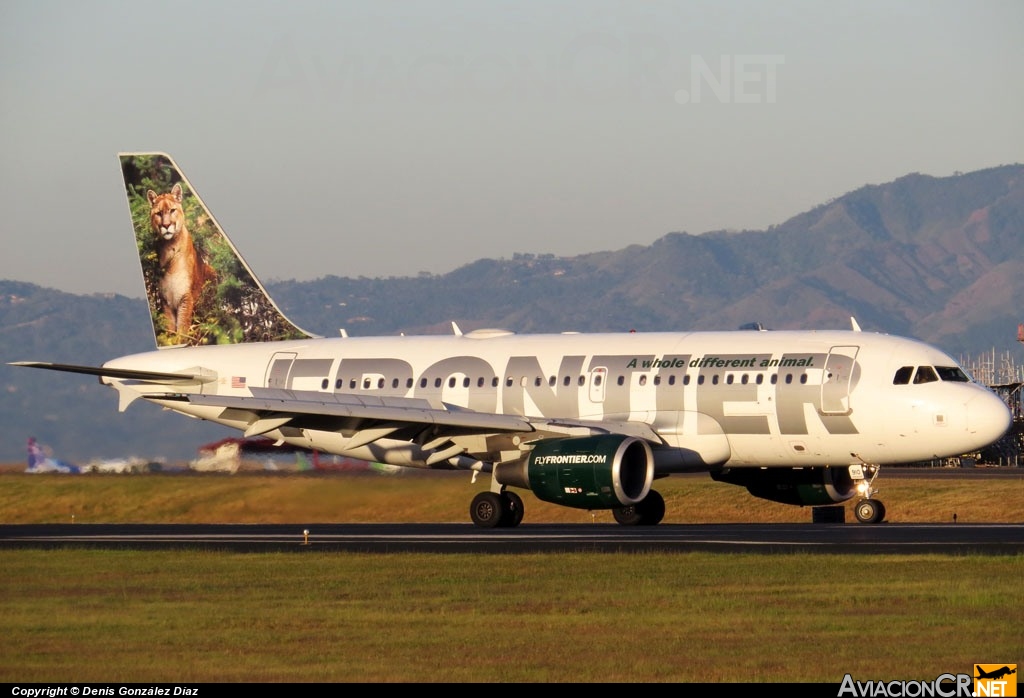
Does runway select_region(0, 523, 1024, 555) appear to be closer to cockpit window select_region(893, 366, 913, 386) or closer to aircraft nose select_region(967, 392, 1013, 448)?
aircraft nose select_region(967, 392, 1013, 448)

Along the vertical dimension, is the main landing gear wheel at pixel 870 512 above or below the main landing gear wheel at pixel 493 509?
below

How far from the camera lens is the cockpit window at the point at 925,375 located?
3734cm

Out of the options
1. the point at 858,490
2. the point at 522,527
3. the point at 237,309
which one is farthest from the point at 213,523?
the point at 858,490

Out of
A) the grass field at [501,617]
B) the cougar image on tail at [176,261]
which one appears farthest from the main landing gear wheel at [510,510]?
the cougar image on tail at [176,261]

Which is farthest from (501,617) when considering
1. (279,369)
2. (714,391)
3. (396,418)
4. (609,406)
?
(279,369)

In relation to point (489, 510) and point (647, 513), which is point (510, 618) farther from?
point (647, 513)

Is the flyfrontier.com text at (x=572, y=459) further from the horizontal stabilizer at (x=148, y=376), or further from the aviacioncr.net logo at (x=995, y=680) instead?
the aviacioncr.net logo at (x=995, y=680)

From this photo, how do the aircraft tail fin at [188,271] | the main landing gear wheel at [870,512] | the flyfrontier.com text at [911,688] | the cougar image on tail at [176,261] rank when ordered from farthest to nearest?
the cougar image on tail at [176,261], the aircraft tail fin at [188,271], the main landing gear wheel at [870,512], the flyfrontier.com text at [911,688]

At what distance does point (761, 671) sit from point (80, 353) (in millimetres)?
150118

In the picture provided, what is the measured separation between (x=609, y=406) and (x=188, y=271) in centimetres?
1466

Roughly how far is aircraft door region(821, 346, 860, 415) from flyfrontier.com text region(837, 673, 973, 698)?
72.6ft

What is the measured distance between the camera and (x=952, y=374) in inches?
1486

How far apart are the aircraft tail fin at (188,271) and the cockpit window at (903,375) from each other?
1716cm

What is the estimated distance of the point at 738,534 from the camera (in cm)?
3466
